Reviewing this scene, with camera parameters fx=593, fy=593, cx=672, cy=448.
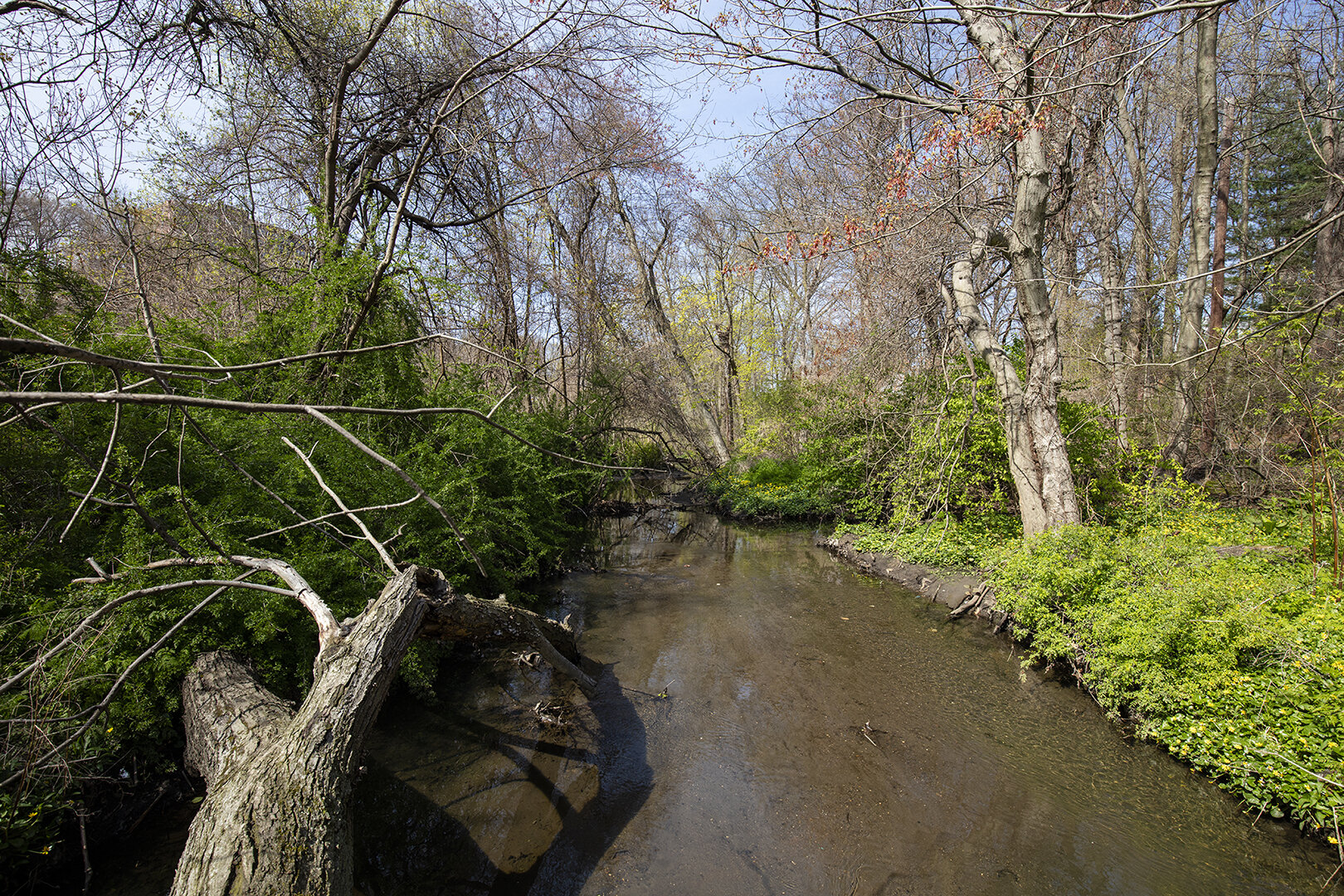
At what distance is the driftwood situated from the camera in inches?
83.6

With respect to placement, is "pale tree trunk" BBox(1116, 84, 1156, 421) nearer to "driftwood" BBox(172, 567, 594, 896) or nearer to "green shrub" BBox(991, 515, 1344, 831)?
"green shrub" BBox(991, 515, 1344, 831)

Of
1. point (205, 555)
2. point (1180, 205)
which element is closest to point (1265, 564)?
point (205, 555)

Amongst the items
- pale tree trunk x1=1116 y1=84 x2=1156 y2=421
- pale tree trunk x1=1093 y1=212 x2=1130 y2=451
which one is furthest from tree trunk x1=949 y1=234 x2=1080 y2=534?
pale tree trunk x1=1093 y1=212 x2=1130 y2=451

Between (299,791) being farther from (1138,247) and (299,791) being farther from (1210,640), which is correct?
(1138,247)

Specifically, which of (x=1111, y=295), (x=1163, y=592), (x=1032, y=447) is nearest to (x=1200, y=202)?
(x=1111, y=295)

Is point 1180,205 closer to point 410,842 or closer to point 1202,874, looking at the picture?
point 1202,874

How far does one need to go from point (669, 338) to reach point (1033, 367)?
10.2 m

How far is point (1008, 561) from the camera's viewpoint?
6086 millimetres

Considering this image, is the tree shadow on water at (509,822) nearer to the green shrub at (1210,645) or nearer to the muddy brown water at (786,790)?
the muddy brown water at (786,790)

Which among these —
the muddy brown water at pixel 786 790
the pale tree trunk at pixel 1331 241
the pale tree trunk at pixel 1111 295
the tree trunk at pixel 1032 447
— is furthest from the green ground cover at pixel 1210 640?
the pale tree trunk at pixel 1111 295

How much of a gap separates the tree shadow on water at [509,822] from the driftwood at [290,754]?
3.03ft

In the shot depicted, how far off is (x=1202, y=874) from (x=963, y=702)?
1.82 m

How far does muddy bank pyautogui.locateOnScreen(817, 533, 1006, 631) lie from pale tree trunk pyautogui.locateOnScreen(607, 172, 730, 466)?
22.8 feet

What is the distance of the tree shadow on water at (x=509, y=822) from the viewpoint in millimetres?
3084
